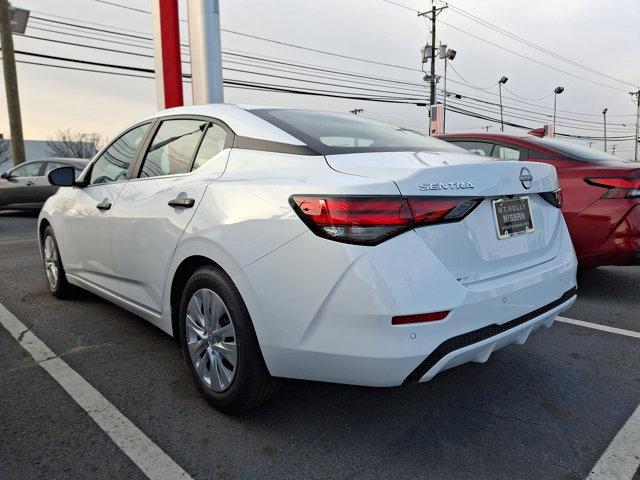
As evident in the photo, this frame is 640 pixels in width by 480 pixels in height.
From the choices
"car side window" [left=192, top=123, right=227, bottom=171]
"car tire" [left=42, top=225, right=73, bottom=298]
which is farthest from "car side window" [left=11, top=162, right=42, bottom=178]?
"car side window" [left=192, top=123, right=227, bottom=171]

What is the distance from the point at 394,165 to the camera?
215cm

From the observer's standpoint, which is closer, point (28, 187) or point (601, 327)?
point (601, 327)

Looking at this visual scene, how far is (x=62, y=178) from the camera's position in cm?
388

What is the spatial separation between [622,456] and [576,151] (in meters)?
3.43

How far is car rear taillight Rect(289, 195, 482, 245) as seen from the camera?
6.31 ft

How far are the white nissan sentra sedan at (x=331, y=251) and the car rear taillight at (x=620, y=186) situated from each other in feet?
6.41

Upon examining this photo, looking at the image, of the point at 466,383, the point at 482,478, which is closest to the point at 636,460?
the point at 482,478

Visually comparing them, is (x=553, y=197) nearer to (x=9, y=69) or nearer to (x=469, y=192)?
(x=469, y=192)

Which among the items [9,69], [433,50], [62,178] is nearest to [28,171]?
[9,69]

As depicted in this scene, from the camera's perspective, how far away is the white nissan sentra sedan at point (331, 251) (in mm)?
1935

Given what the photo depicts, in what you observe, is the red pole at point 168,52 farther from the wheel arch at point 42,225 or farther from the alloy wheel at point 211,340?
the alloy wheel at point 211,340

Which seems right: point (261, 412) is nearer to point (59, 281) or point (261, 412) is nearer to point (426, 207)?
point (426, 207)

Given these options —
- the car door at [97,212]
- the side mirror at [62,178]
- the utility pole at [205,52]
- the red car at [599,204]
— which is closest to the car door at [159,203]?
the car door at [97,212]

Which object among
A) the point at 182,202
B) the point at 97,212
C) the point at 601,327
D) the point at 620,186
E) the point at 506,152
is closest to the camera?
the point at 182,202
